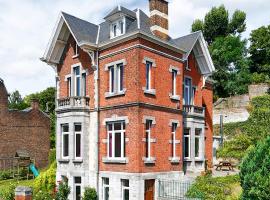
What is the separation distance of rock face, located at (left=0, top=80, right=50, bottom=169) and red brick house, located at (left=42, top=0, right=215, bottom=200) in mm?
15018

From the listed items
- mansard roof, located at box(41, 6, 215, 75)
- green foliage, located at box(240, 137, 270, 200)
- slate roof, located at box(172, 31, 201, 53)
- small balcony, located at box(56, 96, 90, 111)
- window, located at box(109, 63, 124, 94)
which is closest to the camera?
green foliage, located at box(240, 137, 270, 200)

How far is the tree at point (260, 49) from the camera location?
52.1 meters

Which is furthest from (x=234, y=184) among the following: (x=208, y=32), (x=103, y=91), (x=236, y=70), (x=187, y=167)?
(x=208, y=32)

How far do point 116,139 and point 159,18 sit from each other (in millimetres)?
8501

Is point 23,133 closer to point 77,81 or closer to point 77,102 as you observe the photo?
point 77,81

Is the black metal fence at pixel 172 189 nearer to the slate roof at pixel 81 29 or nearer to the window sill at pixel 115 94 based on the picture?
the window sill at pixel 115 94

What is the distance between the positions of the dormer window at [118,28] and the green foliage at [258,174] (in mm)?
11992

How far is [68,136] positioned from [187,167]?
8.45 m

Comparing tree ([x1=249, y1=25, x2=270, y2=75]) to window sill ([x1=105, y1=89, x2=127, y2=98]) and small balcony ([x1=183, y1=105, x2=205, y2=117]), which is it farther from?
window sill ([x1=105, y1=89, x2=127, y2=98])

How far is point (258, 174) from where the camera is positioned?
1123cm

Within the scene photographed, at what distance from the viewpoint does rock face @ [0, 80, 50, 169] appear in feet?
120

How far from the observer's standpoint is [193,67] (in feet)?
86.1

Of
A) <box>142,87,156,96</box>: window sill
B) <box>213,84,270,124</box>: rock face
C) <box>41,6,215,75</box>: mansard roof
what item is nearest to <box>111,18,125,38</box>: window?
<box>41,6,215,75</box>: mansard roof

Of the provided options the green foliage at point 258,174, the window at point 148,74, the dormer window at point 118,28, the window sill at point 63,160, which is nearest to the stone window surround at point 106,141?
the window at point 148,74
